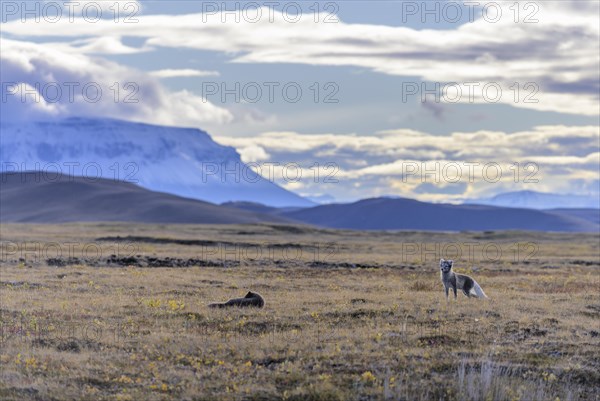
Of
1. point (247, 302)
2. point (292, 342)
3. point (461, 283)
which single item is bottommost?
point (292, 342)

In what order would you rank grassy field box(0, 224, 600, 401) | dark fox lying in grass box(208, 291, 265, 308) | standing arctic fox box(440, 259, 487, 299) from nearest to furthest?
grassy field box(0, 224, 600, 401)
dark fox lying in grass box(208, 291, 265, 308)
standing arctic fox box(440, 259, 487, 299)

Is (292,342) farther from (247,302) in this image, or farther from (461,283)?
(461,283)

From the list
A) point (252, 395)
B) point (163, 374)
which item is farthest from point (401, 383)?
point (163, 374)

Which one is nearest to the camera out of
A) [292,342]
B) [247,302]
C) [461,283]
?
[292,342]

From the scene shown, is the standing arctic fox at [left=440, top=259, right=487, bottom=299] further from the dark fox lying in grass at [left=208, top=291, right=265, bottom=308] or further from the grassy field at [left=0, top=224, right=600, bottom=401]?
the dark fox lying in grass at [left=208, top=291, right=265, bottom=308]

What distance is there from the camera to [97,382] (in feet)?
62.4

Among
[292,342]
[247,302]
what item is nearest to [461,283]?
[247,302]

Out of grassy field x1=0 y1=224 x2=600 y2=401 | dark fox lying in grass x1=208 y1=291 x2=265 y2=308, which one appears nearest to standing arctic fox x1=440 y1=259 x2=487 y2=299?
grassy field x1=0 y1=224 x2=600 y2=401

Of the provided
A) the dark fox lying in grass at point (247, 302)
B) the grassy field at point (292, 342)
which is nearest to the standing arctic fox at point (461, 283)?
the grassy field at point (292, 342)

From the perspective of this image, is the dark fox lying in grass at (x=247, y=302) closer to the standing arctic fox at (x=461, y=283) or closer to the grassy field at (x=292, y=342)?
the grassy field at (x=292, y=342)

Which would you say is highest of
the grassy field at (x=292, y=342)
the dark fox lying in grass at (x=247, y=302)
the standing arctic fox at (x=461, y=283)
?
the standing arctic fox at (x=461, y=283)

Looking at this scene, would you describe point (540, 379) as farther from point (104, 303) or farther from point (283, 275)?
point (283, 275)

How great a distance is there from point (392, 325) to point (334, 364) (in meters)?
5.37

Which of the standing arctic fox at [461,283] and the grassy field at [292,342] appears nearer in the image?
the grassy field at [292,342]
